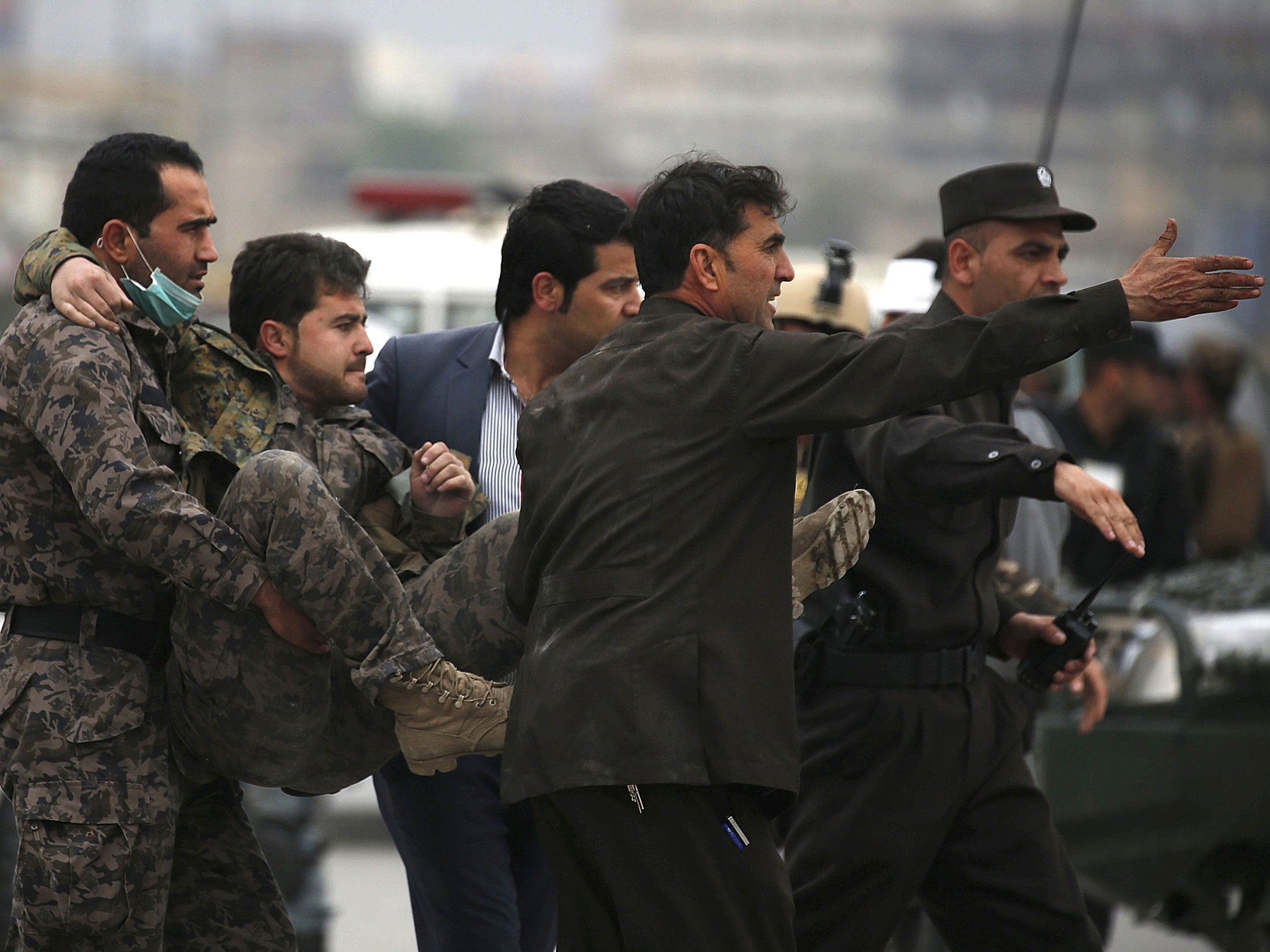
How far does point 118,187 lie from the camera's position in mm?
3438

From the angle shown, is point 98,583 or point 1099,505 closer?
point 1099,505

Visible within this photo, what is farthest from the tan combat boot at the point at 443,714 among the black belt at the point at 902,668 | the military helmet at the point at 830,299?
the military helmet at the point at 830,299

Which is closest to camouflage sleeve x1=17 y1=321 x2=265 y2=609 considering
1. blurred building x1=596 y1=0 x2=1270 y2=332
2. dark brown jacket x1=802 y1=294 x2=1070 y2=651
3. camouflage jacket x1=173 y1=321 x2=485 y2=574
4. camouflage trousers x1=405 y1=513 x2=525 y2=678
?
camouflage jacket x1=173 y1=321 x2=485 y2=574

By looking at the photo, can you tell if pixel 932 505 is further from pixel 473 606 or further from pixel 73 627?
pixel 73 627

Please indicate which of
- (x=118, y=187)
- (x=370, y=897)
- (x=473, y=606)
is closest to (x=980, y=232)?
(x=473, y=606)

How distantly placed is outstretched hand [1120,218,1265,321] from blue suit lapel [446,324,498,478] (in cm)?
157

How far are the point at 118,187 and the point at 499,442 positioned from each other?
1.00m

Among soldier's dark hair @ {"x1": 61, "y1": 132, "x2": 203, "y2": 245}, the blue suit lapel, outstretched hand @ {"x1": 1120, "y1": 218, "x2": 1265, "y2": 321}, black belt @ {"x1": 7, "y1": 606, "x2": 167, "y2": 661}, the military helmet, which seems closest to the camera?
outstretched hand @ {"x1": 1120, "y1": 218, "x2": 1265, "y2": 321}

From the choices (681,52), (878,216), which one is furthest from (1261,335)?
(681,52)

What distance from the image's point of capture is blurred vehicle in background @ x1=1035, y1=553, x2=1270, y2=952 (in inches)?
214

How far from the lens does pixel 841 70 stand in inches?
3152

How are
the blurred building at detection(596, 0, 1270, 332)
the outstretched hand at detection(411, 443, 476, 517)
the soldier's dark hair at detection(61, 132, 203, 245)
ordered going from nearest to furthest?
1. the soldier's dark hair at detection(61, 132, 203, 245)
2. the outstretched hand at detection(411, 443, 476, 517)
3. the blurred building at detection(596, 0, 1270, 332)

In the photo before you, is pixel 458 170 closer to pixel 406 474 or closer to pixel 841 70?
pixel 841 70

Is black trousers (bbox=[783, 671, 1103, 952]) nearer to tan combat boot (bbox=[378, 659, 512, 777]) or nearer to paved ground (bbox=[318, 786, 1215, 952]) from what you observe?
tan combat boot (bbox=[378, 659, 512, 777])
